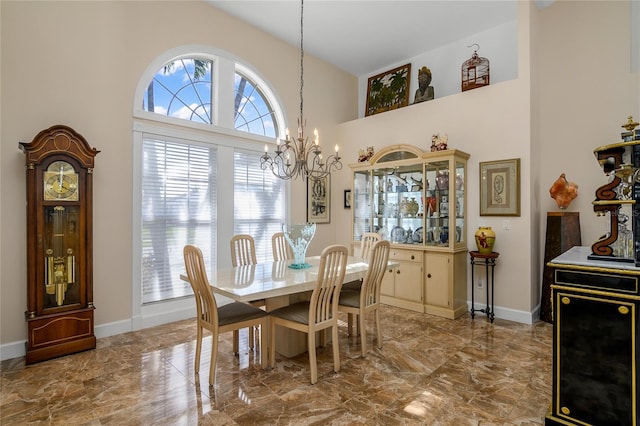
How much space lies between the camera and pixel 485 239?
3992 mm

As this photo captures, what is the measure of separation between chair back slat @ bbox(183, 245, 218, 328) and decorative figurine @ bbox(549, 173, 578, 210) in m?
3.92

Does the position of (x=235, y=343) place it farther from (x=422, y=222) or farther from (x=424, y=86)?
(x=424, y=86)

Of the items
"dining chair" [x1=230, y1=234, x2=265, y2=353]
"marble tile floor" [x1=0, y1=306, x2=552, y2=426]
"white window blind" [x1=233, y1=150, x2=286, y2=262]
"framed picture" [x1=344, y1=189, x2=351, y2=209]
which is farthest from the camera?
"framed picture" [x1=344, y1=189, x2=351, y2=209]

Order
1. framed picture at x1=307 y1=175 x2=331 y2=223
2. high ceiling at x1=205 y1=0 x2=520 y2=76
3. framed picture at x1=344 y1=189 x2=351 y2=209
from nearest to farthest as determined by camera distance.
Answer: high ceiling at x1=205 y1=0 x2=520 y2=76 < framed picture at x1=307 y1=175 x2=331 y2=223 < framed picture at x1=344 y1=189 x2=351 y2=209

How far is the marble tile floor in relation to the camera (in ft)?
7.03

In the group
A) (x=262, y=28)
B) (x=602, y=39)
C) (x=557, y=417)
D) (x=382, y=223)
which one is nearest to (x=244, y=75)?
(x=262, y=28)

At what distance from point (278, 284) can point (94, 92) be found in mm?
2782

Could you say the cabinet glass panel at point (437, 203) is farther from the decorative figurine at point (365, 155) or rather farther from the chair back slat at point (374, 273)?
the chair back slat at point (374, 273)

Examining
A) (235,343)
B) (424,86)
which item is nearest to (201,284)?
(235,343)

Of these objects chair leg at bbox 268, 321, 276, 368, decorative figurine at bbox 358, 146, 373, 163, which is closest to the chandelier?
decorative figurine at bbox 358, 146, 373, 163

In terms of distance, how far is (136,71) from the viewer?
3639mm

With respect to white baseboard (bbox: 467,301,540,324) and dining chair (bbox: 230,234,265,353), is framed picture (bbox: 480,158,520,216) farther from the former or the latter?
dining chair (bbox: 230,234,265,353)

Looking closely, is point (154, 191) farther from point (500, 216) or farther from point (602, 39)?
point (602, 39)

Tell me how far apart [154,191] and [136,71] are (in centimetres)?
132
